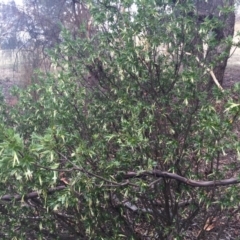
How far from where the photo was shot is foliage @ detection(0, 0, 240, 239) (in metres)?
2.72

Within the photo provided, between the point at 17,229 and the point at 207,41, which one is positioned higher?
the point at 207,41

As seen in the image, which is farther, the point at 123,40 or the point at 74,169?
the point at 123,40

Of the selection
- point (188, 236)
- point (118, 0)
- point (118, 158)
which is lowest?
point (188, 236)

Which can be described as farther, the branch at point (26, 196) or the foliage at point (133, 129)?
the foliage at point (133, 129)

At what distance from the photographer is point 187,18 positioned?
3.05m

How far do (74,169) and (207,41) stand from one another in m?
1.45

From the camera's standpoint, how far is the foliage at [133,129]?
8.91 feet

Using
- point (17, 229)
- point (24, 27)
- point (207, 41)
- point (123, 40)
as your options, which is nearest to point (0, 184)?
point (17, 229)

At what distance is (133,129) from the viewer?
2768 mm

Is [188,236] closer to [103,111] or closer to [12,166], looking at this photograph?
[103,111]

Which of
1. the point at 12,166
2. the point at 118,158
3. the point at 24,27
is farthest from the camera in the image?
the point at 24,27

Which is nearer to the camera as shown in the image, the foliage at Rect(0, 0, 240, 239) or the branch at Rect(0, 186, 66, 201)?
the branch at Rect(0, 186, 66, 201)

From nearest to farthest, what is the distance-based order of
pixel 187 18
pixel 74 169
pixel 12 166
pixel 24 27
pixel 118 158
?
1. pixel 12 166
2. pixel 74 169
3. pixel 118 158
4. pixel 187 18
5. pixel 24 27

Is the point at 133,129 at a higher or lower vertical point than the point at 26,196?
higher
